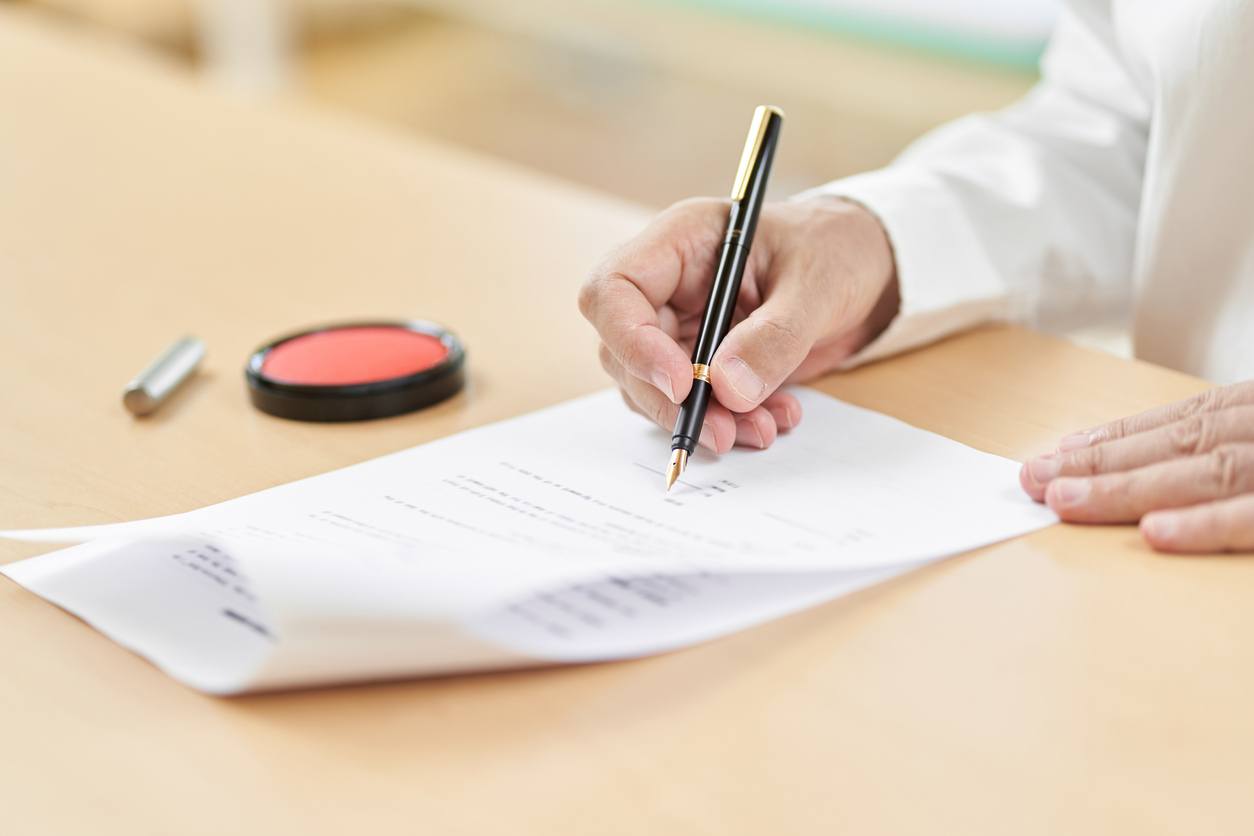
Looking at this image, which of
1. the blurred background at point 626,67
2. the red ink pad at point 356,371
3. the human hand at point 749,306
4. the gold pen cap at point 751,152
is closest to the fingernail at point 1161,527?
the human hand at point 749,306

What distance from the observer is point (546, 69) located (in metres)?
4.41

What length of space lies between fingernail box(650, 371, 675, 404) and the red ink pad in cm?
18

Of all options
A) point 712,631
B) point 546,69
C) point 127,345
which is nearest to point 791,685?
point 712,631

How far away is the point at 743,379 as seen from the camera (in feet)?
2.34

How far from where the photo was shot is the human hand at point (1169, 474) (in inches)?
24.4

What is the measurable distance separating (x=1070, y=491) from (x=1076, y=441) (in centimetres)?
5

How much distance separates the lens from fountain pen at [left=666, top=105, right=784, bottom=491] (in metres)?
0.70

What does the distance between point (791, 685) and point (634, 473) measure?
0.67ft

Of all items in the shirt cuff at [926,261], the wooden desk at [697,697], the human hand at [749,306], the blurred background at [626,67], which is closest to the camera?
the wooden desk at [697,697]

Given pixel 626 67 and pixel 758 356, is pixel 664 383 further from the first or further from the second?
pixel 626 67

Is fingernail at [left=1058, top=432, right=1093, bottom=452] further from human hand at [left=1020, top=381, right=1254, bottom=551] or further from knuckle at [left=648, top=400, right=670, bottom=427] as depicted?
knuckle at [left=648, top=400, right=670, bottom=427]

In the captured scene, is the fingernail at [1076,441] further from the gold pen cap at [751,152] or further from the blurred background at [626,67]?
the blurred background at [626,67]

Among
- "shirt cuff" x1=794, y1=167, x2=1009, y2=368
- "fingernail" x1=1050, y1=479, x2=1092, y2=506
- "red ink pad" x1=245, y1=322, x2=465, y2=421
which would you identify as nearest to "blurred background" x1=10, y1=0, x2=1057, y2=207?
"shirt cuff" x1=794, y1=167, x2=1009, y2=368

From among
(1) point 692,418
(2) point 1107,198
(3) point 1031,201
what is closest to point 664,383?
(1) point 692,418
